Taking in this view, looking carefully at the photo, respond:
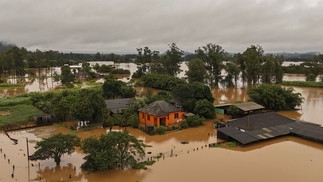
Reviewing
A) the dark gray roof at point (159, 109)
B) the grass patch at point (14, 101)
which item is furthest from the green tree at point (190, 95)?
the grass patch at point (14, 101)

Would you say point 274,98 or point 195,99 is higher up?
point 195,99

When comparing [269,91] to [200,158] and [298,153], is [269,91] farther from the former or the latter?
[200,158]

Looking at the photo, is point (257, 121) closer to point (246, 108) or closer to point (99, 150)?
point (246, 108)

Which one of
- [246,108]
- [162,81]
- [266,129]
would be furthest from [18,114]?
[162,81]

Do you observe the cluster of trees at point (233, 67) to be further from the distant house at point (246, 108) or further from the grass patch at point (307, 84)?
the distant house at point (246, 108)

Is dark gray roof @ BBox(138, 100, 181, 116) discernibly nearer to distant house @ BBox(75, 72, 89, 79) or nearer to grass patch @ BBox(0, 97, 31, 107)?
grass patch @ BBox(0, 97, 31, 107)

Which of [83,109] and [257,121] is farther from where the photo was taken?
[83,109]
